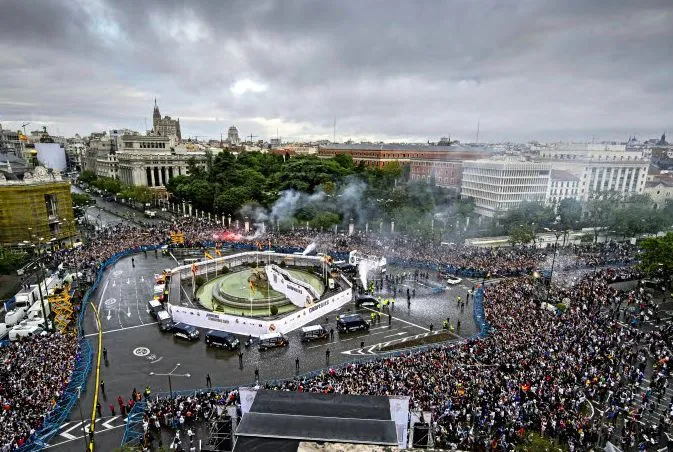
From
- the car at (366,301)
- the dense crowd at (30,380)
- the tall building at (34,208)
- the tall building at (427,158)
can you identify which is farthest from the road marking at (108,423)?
the tall building at (427,158)

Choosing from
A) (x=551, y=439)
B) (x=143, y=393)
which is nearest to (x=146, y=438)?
(x=143, y=393)

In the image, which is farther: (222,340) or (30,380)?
(222,340)

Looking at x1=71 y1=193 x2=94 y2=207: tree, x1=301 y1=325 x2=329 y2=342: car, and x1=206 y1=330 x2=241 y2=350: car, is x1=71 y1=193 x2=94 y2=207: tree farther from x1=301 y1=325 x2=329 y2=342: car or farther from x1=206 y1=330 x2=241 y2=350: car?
x1=301 y1=325 x2=329 y2=342: car

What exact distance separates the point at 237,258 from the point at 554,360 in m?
29.0

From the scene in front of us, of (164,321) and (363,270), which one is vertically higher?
(363,270)

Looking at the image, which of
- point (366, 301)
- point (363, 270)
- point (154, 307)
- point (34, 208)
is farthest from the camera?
point (34, 208)

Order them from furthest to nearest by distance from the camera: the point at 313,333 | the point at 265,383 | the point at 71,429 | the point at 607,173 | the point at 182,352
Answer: the point at 607,173
the point at 313,333
the point at 182,352
the point at 265,383
the point at 71,429

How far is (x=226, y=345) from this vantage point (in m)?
25.2

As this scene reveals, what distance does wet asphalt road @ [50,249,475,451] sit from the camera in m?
19.8

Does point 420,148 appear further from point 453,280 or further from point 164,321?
point 164,321

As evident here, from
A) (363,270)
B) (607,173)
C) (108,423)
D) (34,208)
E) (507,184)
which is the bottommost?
(108,423)

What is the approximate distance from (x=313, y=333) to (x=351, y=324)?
2.73m

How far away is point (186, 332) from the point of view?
86.6ft

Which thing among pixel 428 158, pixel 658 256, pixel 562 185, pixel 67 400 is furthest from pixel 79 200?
pixel 562 185
